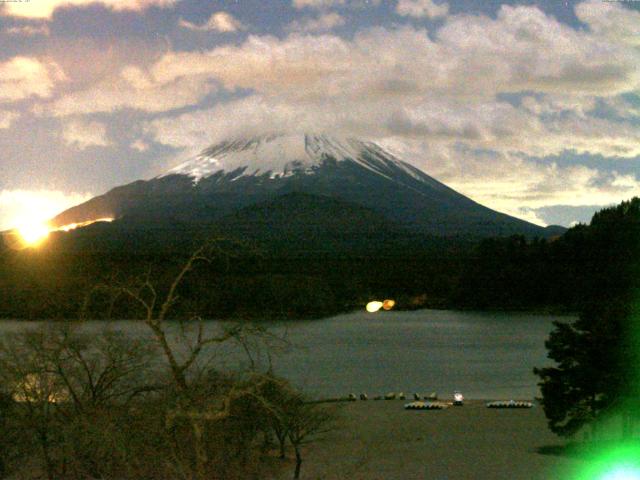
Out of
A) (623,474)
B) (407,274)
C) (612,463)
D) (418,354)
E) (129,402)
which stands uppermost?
(407,274)

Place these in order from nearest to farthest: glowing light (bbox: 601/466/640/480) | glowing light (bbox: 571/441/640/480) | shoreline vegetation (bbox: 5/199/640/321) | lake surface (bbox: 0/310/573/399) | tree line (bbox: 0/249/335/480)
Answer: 1. tree line (bbox: 0/249/335/480)
2. glowing light (bbox: 601/466/640/480)
3. glowing light (bbox: 571/441/640/480)
4. lake surface (bbox: 0/310/573/399)
5. shoreline vegetation (bbox: 5/199/640/321)

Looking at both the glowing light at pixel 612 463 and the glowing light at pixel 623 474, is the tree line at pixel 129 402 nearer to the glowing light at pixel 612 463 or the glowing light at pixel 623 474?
the glowing light at pixel 623 474

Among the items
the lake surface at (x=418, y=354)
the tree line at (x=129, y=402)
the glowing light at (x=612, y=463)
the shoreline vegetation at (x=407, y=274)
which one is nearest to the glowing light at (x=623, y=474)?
the glowing light at (x=612, y=463)

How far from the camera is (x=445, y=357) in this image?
40.1 meters

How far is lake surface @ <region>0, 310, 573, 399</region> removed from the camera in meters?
28.7

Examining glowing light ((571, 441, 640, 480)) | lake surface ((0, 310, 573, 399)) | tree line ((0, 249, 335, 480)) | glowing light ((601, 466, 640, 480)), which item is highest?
tree line ((0, 249, 335, 480))

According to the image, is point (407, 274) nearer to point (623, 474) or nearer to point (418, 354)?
point (418, 354)

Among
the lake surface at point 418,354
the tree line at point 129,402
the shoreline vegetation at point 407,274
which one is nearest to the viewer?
the tree line at point 129,402

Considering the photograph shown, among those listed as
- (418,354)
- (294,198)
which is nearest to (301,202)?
(294,198)

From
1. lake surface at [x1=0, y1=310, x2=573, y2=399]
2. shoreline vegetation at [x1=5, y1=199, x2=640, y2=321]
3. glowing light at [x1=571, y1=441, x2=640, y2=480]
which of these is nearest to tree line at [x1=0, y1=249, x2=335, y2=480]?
glowing light at [x1=571, y1=441, x2=640, y2=480]

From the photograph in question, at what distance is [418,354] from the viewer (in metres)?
42.0

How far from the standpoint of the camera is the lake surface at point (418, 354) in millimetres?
28656

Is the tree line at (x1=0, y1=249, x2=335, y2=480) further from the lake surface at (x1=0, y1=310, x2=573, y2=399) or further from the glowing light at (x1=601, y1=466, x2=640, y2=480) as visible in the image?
the lake surface at (x1=0, y1=310, x2=573, y2=399)

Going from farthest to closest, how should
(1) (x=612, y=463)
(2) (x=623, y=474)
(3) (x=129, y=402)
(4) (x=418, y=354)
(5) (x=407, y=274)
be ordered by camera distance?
(5) (x=407, y=274), (4) (x=418, y=354), (1) (x=612, y=463), (2) (x=623, y=474), (3) (x=129, y=402)
